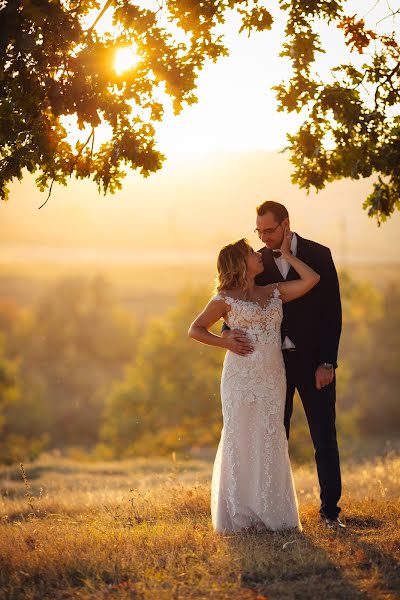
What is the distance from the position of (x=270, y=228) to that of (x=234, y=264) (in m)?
0.57

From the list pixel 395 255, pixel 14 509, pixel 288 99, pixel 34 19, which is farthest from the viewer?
pixel 395 255

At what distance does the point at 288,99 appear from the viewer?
8344 mm

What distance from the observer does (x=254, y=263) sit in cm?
732

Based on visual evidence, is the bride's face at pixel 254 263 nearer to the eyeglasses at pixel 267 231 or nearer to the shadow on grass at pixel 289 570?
the eyeglasses at pixel 267 231

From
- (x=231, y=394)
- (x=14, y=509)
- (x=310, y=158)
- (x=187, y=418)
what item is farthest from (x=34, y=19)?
(x=187, y=418)

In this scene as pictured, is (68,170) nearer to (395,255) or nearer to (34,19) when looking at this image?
(34,19)

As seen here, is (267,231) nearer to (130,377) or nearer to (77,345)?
(130,377)

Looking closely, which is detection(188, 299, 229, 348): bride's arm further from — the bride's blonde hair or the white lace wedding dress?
the bride's blonde hair

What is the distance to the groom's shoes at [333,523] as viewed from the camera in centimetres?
747

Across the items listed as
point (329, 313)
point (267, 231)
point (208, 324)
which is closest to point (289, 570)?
point (208, 324)

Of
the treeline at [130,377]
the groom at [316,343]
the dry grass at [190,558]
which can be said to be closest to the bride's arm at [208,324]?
the groom at [316,343]

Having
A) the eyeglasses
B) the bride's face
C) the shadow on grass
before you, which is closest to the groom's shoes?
the shadow on grass

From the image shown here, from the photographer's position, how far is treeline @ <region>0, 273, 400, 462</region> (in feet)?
127

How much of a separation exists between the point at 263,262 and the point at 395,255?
178623 mm
